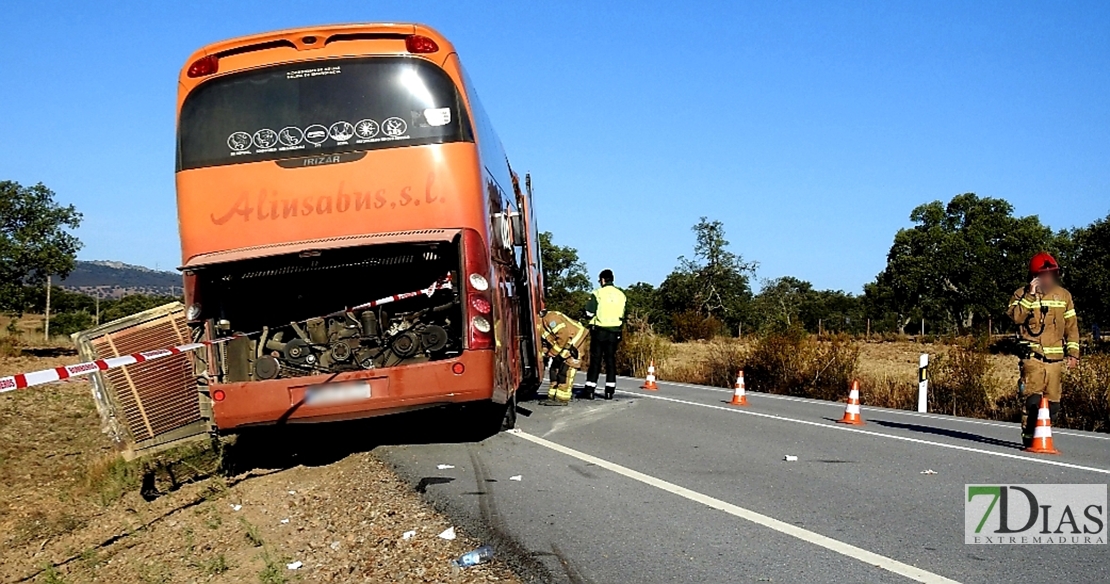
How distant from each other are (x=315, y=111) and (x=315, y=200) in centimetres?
79

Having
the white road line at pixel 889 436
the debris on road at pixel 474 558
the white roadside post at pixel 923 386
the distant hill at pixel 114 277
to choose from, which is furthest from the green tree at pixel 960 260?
the distant hill at pixel 114 277

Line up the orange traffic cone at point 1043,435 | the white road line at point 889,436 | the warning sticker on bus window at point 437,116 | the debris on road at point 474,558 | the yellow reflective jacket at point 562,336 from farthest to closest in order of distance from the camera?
the yellow reflective jacket at point 562,336, the orange traffic cone at point 1043,435, the warning sticker on bus window at point 437,116, the white road line at point 889,436, the debris on road at point 474,558

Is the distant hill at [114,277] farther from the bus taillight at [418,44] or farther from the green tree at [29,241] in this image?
the bus taillight at [418,44]

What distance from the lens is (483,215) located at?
30.7 feet

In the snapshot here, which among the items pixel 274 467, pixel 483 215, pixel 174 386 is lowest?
A: pixel 274 467

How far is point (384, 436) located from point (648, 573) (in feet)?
22.0

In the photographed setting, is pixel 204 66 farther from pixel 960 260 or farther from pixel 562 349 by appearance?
pixel 960 260

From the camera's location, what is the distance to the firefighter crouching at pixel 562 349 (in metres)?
13.9

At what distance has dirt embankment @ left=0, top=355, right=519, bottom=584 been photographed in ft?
19.5

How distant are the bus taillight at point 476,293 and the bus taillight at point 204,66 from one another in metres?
2.65

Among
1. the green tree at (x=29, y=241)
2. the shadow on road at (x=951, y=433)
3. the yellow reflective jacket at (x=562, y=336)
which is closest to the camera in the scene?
the shadow on road at (x=951, y=433)

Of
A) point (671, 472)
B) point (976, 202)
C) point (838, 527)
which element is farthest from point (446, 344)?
point (976, 202)

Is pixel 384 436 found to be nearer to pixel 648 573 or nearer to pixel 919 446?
pixel 919 446

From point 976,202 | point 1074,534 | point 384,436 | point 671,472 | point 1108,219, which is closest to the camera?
point 1074,534
